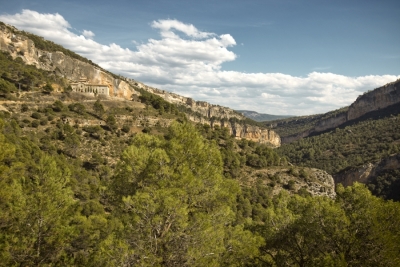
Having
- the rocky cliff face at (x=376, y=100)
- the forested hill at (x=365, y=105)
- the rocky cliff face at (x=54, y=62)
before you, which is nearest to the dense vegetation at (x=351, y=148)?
the rocky cliff face at (x=376, y=100)

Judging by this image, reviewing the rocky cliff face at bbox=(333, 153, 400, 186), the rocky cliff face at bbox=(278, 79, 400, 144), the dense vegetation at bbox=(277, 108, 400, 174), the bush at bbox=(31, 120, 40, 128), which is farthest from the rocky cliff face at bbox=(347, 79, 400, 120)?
the bush at bbox=(31, 120, 40, 128)

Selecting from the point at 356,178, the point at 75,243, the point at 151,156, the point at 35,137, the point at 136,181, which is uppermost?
the point at 151,156

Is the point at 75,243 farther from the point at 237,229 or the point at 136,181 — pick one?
the point at 237,229

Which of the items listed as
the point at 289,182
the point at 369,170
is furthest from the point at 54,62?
the point at 369,170

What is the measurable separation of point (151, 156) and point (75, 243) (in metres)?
9.56

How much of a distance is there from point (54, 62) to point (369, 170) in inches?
3926

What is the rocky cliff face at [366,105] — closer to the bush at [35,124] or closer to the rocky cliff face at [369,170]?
the rocky cliff face at [369,170]

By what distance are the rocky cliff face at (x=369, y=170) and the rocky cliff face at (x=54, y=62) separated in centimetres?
7689

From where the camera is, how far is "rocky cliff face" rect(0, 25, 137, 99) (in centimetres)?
6900

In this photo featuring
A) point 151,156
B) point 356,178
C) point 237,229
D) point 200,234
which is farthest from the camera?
point 356,178

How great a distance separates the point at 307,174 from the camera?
54156 mm

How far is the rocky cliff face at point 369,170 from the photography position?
80.2 metres

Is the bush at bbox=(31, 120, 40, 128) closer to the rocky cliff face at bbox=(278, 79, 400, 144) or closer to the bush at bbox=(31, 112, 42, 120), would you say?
the bush at bbox=(31, 112, 42, 120)

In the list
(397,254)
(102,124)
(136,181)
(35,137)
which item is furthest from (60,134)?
(397,254)
